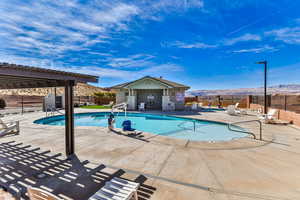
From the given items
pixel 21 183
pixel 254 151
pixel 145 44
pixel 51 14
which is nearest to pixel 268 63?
pixel 254 151

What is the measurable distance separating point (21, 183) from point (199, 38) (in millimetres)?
18843

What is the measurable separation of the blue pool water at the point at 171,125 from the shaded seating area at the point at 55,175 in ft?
18.6

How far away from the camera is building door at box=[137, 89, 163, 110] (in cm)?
2077

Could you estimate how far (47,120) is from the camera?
41.0ft

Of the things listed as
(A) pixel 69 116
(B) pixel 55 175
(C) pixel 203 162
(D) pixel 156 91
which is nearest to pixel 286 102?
(C) pixel 203 162

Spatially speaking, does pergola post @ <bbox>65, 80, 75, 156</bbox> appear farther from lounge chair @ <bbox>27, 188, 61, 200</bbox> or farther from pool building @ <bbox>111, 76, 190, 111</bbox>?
pool building @ <bbox>111, 76, 190, 111</bbox>

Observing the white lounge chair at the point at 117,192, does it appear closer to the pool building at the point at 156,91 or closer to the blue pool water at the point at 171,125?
the blue pool water at the point at 171,125

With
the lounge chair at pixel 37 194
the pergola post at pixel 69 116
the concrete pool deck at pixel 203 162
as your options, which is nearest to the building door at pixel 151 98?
the concrete pool deck at pixel 203 162

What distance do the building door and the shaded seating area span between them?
16561 millimetres

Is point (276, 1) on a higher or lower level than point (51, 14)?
higher

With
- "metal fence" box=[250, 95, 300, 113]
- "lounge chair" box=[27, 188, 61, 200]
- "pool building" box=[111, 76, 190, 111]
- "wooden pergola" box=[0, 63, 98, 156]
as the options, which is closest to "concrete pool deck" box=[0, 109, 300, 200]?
"wooden pergola" box=[0, 63, 98, 156]

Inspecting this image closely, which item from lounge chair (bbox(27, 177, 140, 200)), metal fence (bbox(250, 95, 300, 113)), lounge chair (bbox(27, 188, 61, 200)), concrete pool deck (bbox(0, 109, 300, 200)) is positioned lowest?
concrete pool deck (bbox(0, 109, 300, 200))

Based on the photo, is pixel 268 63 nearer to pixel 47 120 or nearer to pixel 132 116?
pixel 132 116

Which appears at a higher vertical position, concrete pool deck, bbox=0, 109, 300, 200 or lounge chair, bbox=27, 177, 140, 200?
lounge chair, bbox=27, 177, 140, 200
